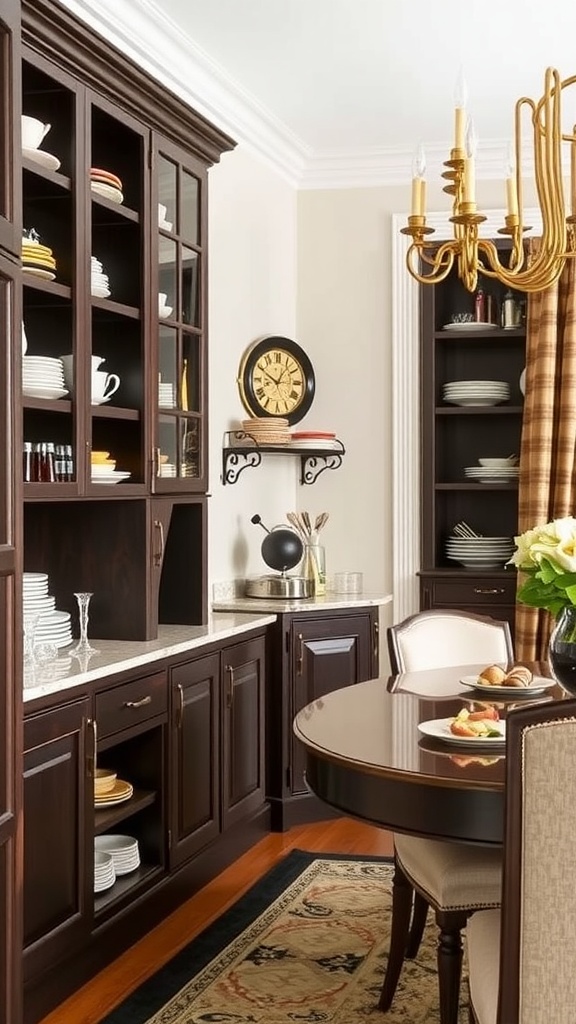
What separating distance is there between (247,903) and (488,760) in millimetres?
1718

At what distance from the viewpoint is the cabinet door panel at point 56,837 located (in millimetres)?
2914

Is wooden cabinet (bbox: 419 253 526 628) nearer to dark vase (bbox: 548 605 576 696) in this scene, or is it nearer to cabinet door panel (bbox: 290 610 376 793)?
cabinet door panel (bbox: 290 610 376 793)

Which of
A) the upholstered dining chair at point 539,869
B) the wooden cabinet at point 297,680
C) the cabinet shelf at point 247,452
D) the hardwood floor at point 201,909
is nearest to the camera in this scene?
the upholstered dining chair at point 539,869

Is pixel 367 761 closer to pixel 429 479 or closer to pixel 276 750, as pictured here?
pixel 276 750

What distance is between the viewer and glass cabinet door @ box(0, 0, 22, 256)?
2.20 m

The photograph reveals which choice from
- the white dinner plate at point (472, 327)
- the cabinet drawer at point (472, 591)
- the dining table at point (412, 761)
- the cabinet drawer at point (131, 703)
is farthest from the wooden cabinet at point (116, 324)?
the white dinner plate at point (472, 327)

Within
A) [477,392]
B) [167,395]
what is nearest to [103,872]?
[167,395]

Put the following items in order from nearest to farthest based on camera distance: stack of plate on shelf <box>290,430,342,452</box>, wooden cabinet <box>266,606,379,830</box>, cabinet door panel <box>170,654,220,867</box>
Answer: cabinet door panel <box>170,654,220,867</box>
wooden cabinet <box>266,606,379,830</box>
stack of plate on shelf <box>290,430,342,452</box>

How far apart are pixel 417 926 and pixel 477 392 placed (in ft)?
9.09

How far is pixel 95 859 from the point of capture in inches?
136

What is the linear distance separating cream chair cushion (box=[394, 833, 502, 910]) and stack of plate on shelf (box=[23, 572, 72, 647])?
126 cm

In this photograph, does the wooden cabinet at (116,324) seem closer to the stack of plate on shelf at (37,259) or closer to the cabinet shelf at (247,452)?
the stack of plate on shelf at (37,259)

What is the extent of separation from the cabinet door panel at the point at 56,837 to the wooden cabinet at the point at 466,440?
8.65ft

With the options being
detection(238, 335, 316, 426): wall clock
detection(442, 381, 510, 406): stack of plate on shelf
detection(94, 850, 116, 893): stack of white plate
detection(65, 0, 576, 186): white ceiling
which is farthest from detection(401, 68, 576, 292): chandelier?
detection(442, 381, 510, 406): stack of plate on shelf
